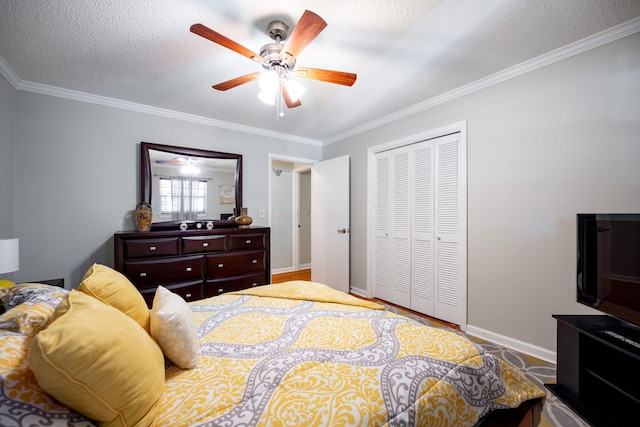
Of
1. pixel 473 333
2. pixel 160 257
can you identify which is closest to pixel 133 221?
pixel 160 257

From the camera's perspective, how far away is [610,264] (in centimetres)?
154

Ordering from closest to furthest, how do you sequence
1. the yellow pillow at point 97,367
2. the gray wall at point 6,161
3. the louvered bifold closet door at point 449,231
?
1. the yellow pillow at point 97,367
2. the gray wall at point 6,161
3. the louvered bifold closet door at point 449,231

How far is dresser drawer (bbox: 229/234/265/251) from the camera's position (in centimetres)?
311

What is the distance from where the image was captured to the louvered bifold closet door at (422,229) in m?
2.97

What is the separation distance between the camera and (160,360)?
36.2 inches

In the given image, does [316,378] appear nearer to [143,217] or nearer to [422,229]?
[422,229]

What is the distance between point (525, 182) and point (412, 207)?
114cm

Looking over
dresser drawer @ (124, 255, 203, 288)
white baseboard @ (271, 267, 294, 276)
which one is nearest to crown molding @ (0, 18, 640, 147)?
dresser drawer @ (124, 255, 203, 288)

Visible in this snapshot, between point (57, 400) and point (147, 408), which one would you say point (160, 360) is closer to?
point (147, 408)

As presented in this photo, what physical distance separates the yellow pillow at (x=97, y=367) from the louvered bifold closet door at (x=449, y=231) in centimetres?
269

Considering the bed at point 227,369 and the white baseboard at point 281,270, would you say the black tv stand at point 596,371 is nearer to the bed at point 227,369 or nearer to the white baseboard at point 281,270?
the bed at point 227,369

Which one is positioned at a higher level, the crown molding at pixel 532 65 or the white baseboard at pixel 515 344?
the crown molding at pixel 532 65

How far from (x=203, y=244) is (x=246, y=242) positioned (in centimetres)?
49

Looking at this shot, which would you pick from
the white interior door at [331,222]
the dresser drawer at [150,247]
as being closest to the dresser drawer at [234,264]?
the dresser drawer at [150,247]
